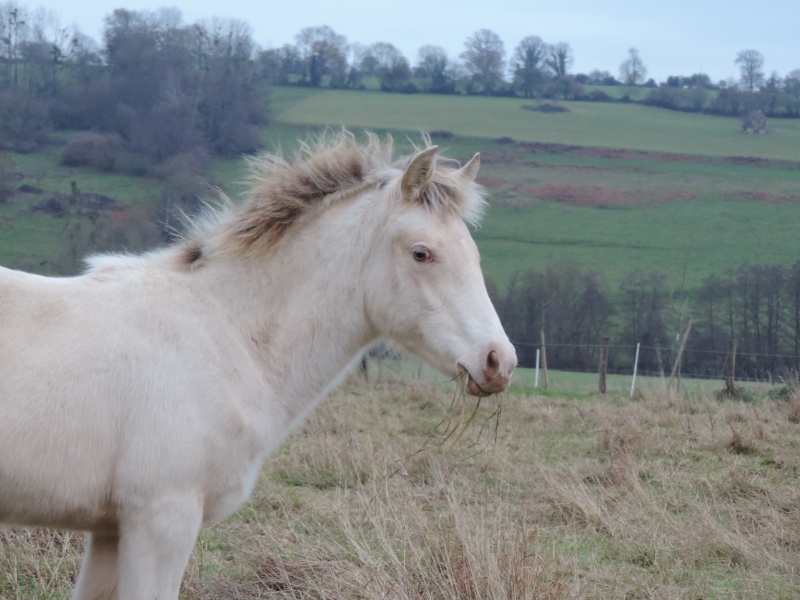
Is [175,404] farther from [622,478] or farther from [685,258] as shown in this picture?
[685,258]

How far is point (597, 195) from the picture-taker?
5109 cm

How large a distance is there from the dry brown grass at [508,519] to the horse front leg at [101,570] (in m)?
0.85

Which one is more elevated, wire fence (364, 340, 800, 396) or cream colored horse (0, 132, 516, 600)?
cream colored horse (0, 132, 516, 600)

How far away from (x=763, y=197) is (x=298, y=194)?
170 ft

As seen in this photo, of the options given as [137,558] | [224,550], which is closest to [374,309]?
[137,558]

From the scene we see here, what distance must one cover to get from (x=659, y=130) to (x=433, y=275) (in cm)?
6176

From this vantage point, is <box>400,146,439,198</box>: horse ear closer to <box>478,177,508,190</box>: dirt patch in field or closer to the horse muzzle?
the horse muzzle

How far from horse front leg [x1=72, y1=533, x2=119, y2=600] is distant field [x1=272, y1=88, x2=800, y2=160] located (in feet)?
152

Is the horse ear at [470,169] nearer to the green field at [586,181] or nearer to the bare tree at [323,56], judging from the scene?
the green field at [586,181]

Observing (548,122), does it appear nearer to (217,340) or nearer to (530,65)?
(530,65)

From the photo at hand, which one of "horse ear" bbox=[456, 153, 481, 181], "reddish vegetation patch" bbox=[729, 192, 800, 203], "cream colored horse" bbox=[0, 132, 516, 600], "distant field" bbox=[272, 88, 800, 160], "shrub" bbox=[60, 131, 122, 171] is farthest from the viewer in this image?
"distant field" bbox=[272, 88, 800, 160]

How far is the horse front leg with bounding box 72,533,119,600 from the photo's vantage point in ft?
10.9

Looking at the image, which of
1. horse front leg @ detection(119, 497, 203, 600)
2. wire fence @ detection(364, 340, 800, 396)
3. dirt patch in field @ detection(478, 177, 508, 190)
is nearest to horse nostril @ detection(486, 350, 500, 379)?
horse front leg @ detection(119, 497, 203, 600)

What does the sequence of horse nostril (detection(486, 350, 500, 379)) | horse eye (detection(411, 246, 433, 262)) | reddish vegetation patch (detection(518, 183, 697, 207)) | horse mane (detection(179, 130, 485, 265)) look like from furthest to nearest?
1. reddish vegetation patch (detection(518, 183, 697, 207))
2. horse mane (detection(179, 130, 485, 265))
3. horse eye (detection(411, 246, 433, 262))
4. horse nostril (detection(486, 350, 500, 379))
